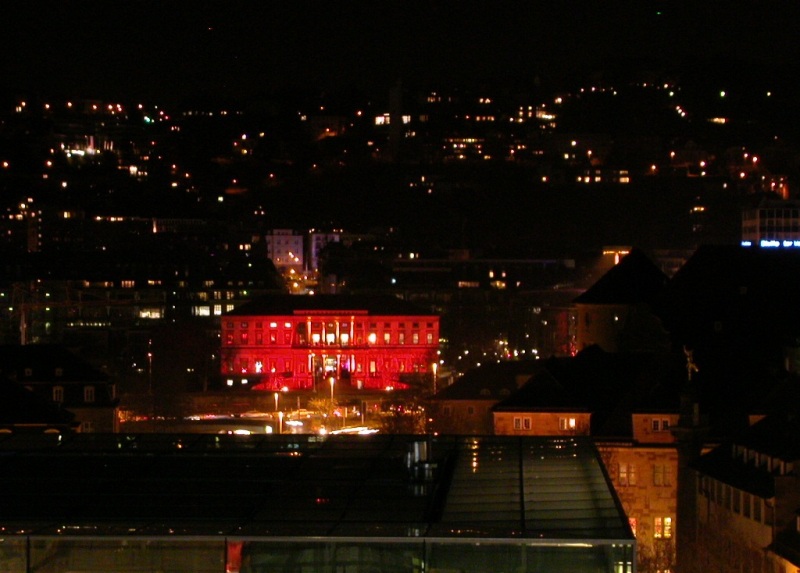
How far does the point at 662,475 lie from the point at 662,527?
6.07 feet

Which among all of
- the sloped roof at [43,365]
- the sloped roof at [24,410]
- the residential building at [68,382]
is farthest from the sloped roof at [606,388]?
the sloped roof at [43,365]

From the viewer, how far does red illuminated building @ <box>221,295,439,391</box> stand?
8762 centimetres

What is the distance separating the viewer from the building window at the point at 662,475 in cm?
3956

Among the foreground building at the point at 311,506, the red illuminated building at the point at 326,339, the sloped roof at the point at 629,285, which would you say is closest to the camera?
the foreground building at the point at 311,506

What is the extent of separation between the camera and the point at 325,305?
91.6 meters

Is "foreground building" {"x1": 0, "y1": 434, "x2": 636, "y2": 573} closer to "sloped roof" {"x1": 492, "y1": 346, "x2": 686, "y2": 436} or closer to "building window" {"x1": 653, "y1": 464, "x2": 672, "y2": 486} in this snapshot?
"building window" {"x1": 653, "y1": 464, "x2": 672, "y2": 486}

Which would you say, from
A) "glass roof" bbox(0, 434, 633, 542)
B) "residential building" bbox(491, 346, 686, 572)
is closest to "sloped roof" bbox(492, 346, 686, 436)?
"residential building" bbox(491, 346, 686, 572)

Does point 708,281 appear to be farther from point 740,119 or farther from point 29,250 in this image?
point 740,119

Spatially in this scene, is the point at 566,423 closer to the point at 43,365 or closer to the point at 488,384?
the point at 488,384

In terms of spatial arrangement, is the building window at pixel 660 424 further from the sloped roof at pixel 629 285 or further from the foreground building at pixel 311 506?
the foreground building at pixel 311 506

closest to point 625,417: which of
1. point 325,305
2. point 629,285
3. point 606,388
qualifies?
point 606,388

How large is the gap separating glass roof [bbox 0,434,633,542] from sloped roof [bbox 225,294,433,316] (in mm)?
71761

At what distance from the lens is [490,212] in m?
148

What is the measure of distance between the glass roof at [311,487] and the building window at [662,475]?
22.6 m
